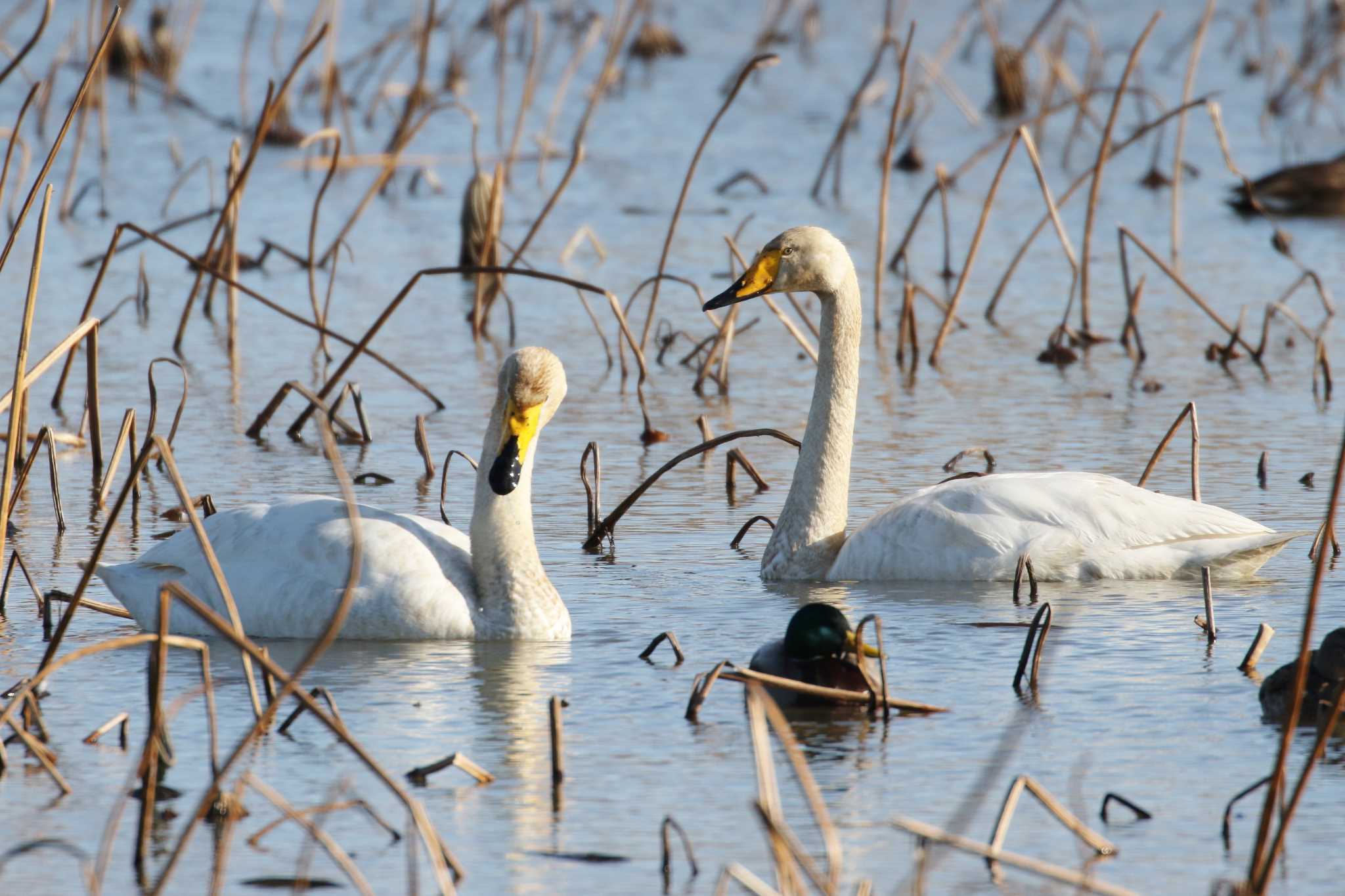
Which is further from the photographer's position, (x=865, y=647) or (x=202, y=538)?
(x=865, y=647)

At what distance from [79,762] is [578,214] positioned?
11777mm

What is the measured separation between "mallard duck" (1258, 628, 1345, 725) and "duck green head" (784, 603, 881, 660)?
1011 mm

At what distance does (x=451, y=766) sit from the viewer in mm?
5047

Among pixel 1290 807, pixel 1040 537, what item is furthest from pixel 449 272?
pixel 1290 807

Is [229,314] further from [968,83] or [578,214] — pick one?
[968,83]

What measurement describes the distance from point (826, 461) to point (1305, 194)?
10232mm

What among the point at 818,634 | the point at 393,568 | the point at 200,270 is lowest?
the point at 818,634

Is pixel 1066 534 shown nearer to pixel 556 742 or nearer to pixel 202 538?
pixel 556 742

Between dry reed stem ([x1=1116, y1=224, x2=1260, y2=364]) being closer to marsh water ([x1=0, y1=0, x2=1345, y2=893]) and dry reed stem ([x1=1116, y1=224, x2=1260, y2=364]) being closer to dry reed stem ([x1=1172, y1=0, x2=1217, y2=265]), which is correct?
marsh water ([x1=0, y1=0, x2=1345, y2=893])

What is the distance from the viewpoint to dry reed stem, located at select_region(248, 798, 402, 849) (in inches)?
167

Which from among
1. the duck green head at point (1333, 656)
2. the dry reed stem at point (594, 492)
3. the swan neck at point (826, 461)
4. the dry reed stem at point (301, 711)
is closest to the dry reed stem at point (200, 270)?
the dry reed stem at point (594, 492)

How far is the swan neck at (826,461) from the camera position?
7.73 meters

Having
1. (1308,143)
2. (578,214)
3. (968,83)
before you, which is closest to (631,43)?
(968,83)

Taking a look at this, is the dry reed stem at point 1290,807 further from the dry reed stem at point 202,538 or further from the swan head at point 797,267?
the swan head at point 797,267
